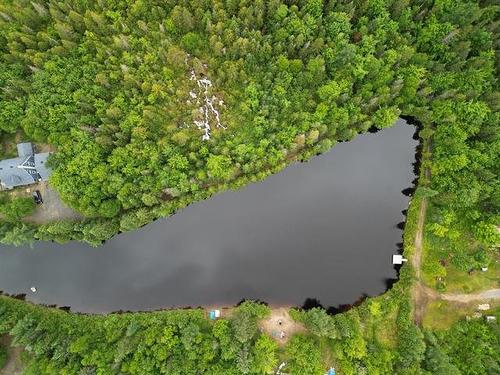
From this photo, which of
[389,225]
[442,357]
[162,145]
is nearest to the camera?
[442,357]

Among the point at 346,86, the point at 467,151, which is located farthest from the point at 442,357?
the point at 346,86

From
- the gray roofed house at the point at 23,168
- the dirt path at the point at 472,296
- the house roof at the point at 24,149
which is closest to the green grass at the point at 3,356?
the gray roofed house at the point at 23,168

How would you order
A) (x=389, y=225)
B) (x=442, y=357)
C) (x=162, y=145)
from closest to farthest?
1. (x=442, y=357)
2. (x=162, y=145)
3. (x=389, y=225)

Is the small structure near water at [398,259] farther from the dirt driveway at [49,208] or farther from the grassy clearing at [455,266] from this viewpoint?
the dirt driveway at [49,208]

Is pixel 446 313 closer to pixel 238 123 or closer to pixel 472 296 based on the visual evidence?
pixel 472 296

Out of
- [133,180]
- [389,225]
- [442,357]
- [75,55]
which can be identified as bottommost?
[442,357]

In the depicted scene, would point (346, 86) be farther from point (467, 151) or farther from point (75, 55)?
point (75, 55)

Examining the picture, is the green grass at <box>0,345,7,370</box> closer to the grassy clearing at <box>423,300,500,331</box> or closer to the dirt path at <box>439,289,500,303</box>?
the grassy clearing at <box>423,300,500,331</box>
